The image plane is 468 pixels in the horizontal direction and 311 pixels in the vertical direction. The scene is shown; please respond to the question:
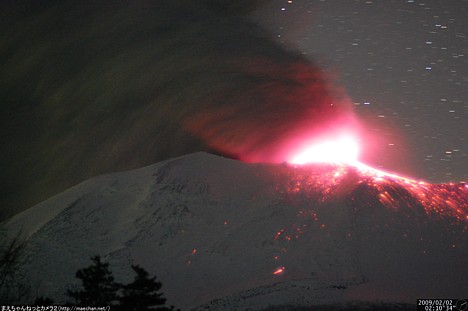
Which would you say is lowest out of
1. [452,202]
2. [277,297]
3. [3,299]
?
[452,202]

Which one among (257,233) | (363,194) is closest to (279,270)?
(257,233)

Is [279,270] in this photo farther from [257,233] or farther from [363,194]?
[363,194]

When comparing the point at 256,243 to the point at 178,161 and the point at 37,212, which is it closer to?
the point at 178,161

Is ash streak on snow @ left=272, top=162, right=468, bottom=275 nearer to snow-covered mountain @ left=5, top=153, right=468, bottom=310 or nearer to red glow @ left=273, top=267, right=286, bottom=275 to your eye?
snow-covered mountain @ left=5, top=153, right=468, bottom=310

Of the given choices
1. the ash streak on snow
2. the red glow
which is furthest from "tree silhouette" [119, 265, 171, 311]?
the ash streak on snow

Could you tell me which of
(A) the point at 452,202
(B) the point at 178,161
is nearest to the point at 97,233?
(B) the point at 178,161

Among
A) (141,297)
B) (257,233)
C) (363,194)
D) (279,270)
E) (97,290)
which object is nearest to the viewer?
(141,297)

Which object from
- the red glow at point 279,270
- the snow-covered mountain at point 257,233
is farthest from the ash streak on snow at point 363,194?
the red glow at point 279,270

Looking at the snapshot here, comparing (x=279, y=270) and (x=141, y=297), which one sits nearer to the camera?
(x=141, y=297)
